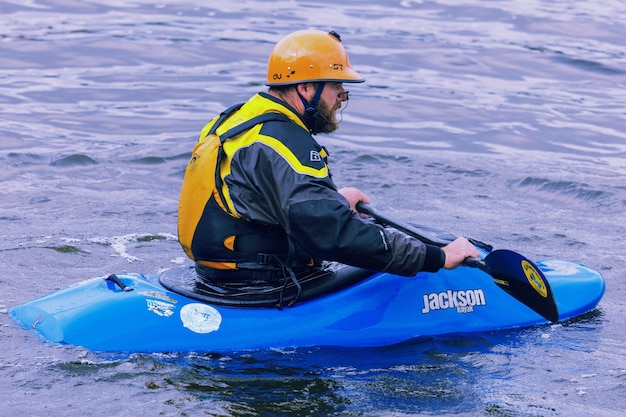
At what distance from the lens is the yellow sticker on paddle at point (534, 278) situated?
546cm

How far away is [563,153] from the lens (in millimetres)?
11242

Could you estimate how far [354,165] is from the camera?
33.4 feet

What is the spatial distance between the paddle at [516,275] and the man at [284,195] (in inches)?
4.9

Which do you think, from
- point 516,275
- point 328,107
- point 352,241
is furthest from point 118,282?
point 516,275

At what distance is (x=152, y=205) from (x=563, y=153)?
4.90 metres

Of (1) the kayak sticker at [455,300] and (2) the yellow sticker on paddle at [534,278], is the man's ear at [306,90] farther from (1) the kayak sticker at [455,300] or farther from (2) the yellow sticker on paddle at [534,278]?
(2) the yellow sticker on paddle at [534,278]

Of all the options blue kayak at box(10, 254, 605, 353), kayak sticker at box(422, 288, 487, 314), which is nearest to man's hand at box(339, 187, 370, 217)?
blue kayak at box(10, 254, 605, 353)

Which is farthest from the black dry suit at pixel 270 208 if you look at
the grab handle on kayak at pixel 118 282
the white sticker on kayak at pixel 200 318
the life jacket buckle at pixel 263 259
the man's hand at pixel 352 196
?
the man's hand at pixel 352 196

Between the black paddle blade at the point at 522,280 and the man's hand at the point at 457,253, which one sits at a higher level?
the man's hand at the point at 457,253

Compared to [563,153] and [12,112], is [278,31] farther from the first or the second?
[563,153]

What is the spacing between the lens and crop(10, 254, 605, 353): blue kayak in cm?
527

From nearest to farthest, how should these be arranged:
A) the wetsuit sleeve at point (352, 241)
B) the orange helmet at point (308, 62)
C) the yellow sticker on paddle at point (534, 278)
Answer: the wetsuit sleeve at point (352, 241), the orange helmet at point (308, 62), the yellow sticker on paddle at point (534, 278)

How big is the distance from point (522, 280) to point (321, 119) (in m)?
1.37

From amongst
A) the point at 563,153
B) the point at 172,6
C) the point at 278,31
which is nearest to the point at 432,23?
the point at 278,31
